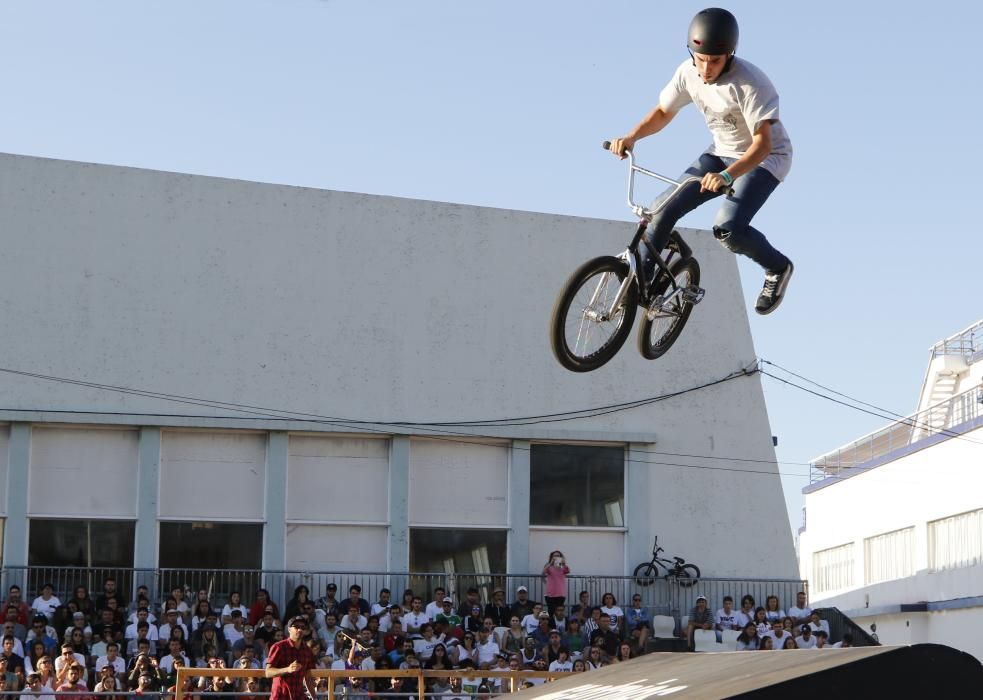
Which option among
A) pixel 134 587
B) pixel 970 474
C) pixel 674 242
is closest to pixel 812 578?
pixel 970 474

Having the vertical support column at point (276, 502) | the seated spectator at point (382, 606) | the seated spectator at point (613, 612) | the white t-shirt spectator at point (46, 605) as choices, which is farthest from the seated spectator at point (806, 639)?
the white t-shirt spectator at point (46, 605)

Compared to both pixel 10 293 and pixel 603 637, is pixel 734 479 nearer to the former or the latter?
pixel 603 637

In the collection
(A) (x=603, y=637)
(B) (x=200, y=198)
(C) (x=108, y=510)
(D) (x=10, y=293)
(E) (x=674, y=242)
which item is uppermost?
(B) (x=200, y=198)

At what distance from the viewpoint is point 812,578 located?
4497cm

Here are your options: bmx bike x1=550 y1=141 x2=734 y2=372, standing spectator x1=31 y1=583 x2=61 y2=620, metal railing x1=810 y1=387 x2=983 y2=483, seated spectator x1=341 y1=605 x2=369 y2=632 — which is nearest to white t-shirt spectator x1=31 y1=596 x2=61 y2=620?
standing spectator x1=31 y1=583 x2=61 y2=620

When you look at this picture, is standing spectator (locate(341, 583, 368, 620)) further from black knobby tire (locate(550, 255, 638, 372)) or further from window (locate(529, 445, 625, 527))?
black knobby tire (locate(550, 255, 638, 372))

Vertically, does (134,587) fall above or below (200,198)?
below

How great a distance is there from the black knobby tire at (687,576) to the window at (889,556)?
473 inches

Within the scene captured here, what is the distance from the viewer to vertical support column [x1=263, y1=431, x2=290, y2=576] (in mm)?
24703

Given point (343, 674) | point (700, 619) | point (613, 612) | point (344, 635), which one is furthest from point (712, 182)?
point (700, 619)

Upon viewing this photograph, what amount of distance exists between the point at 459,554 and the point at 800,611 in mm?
5502

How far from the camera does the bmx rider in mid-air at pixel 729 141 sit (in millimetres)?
9609

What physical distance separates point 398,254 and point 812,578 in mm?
23491

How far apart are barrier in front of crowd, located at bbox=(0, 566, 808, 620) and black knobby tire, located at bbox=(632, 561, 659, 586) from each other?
4 centimetres
